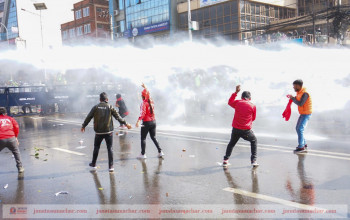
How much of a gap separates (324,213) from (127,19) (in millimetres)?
43735

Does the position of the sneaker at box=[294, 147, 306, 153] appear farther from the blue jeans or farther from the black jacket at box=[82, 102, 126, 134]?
the black jacket at box=[82, 102, 126, 134]

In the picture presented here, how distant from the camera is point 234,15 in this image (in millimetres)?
33500

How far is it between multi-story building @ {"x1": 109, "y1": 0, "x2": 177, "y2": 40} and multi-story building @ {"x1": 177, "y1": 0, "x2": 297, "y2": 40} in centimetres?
142

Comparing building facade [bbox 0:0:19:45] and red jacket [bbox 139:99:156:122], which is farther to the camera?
building facade [bbox 0:0:19:45]

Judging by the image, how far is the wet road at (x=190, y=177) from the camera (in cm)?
507

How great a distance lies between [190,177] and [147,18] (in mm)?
38178

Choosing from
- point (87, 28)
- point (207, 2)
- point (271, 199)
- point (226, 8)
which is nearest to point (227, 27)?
point (226, 8)

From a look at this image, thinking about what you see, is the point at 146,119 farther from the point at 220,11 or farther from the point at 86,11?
the point at 86,11

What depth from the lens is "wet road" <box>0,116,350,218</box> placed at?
5070 mm

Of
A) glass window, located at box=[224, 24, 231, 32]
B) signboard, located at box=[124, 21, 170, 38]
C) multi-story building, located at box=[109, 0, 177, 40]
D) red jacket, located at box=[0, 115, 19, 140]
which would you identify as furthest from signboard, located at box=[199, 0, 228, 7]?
red jacket, located at box=[0, 115, 19, 140]

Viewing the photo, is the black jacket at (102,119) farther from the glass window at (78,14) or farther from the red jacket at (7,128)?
the glass window at (78,14)

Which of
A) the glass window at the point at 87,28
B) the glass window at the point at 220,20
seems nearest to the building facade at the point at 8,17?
the glass window at the point at 87,28

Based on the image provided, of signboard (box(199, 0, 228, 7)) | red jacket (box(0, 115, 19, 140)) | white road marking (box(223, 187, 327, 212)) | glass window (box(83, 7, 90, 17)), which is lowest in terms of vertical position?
white road marking (box(223, 187, 327, 212))

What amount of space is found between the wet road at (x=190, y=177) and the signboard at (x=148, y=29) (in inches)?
1247
